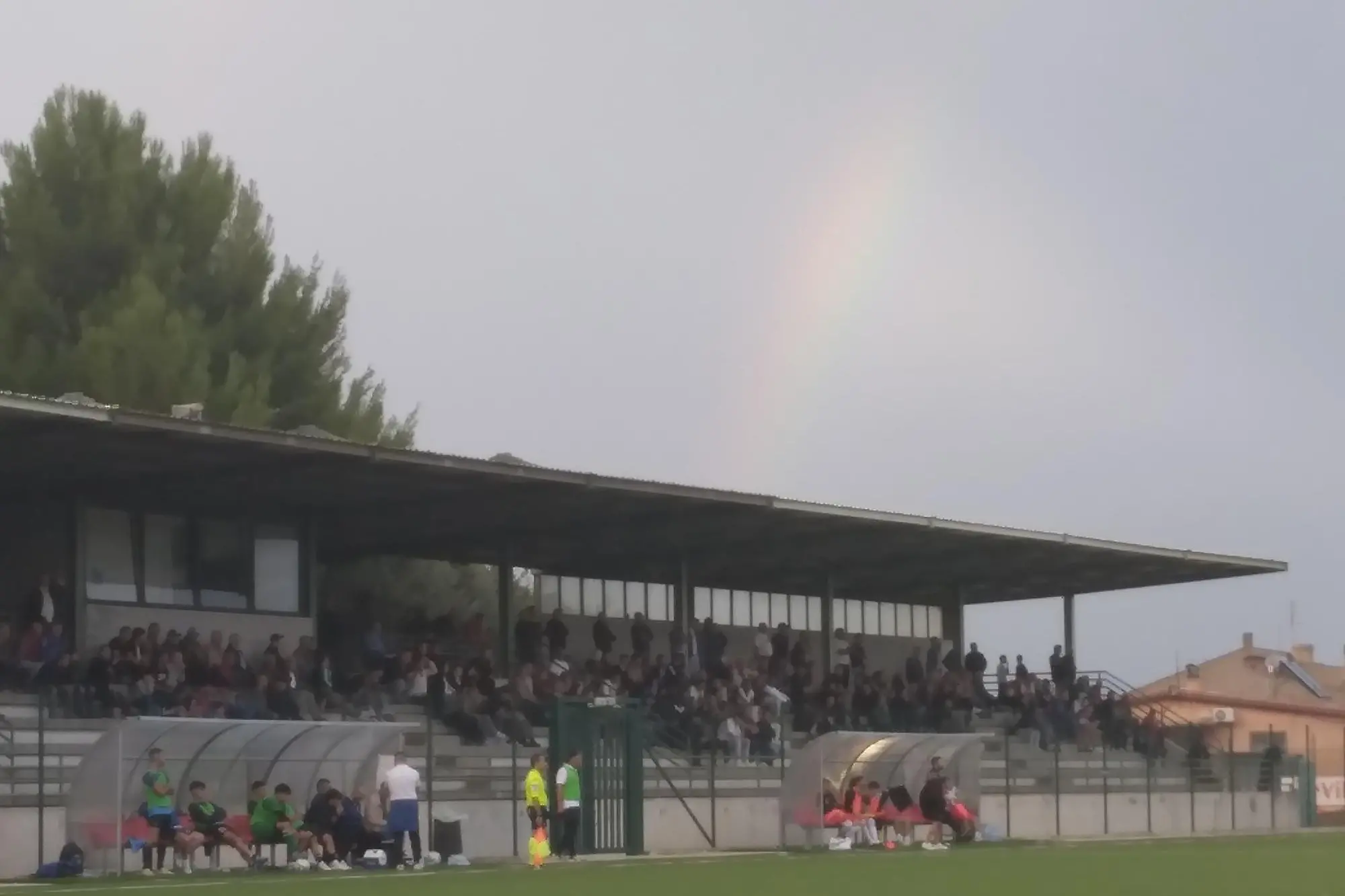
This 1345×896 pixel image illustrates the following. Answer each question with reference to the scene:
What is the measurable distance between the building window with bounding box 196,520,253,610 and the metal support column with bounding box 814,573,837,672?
15.3m

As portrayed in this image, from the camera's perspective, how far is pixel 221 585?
3344 centimetres

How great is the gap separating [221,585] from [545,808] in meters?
9.24

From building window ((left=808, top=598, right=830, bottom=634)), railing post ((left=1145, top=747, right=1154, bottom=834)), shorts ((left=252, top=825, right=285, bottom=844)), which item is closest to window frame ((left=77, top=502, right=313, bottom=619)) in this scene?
shorts ((left=252, top=825, right=285, bottom=844))

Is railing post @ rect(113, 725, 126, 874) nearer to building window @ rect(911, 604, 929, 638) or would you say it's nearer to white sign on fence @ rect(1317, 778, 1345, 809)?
building window @ rect(911, 604, 929, 638)

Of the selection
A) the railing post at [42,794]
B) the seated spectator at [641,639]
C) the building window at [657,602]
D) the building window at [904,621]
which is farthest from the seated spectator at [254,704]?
the building window at [904,621]

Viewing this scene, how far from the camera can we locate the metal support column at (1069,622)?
161 feet

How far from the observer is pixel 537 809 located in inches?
1003

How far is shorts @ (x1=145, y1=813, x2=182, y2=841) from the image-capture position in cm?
2309

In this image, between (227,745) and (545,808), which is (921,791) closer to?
(545,808)

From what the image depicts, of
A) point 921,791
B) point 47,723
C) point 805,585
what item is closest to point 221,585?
point 47,723

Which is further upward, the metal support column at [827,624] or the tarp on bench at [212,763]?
the metal support column at [827,624]

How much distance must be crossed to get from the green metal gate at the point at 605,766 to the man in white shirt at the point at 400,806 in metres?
3.22

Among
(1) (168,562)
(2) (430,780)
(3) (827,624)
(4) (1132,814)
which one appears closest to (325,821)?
(2) (430,780)

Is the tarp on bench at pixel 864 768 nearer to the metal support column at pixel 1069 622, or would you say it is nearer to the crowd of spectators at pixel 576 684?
the crowd of spectators at pixel 576 684
